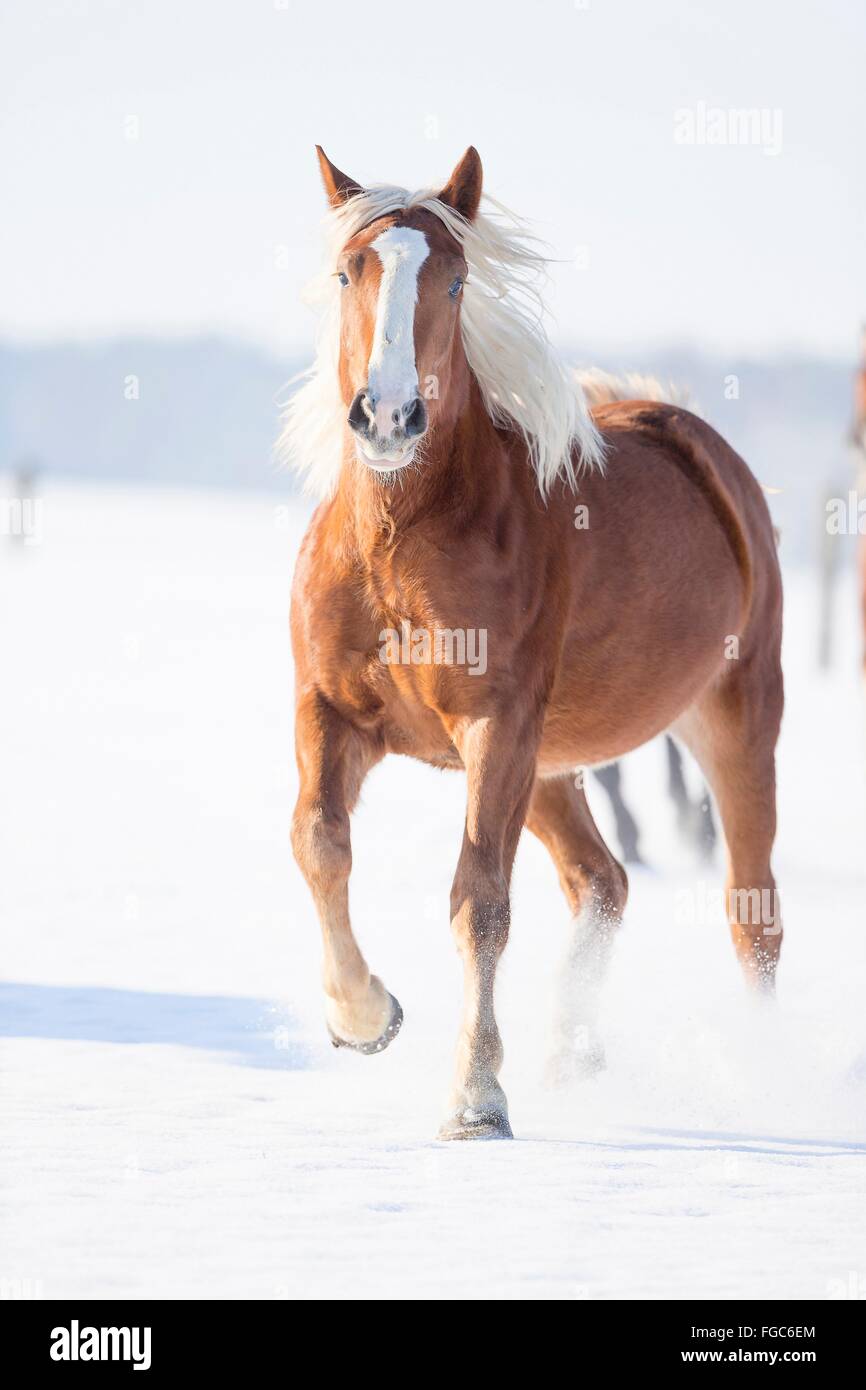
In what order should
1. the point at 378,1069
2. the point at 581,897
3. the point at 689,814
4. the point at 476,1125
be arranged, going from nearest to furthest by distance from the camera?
the point at 476,1125 → the point at 378,1069 → the point at 581,897 → the point at 689,814

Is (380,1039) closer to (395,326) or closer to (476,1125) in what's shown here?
(476,1125)

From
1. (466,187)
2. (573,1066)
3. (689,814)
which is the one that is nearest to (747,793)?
(573,1066)

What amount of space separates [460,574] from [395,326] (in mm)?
742

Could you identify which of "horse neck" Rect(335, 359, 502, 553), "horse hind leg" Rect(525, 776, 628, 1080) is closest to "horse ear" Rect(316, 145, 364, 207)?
"horse neck" Rect(335, 359, 502, 553)

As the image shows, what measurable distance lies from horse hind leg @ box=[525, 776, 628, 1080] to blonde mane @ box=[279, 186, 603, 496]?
4.68 feet

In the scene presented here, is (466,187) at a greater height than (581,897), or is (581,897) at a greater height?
(466,187)

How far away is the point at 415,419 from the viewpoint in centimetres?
435

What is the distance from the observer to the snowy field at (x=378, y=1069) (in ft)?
11.9

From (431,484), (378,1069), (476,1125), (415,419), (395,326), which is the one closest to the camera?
(415,419)

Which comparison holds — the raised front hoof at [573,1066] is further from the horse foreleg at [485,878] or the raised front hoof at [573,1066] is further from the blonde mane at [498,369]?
the blonde mane at [498,369]

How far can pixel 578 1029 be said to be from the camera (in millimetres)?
5906

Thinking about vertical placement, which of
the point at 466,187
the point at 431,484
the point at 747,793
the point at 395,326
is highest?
the point at 466,187

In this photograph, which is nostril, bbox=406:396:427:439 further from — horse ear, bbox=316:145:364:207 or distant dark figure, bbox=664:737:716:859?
distant dark figure, bbox=664:737:716:859

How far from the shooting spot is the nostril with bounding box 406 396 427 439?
434 cm
